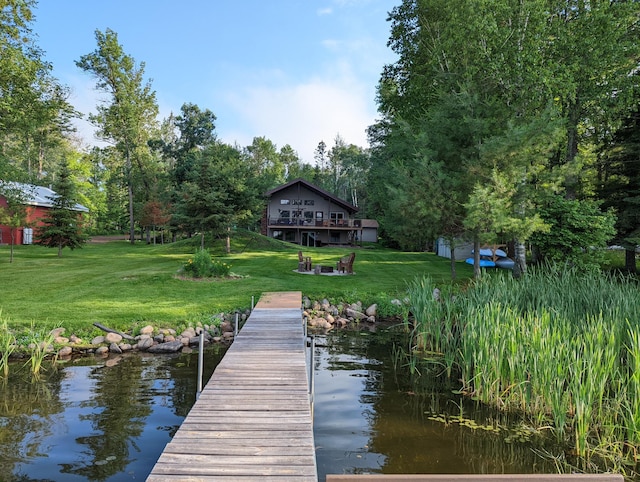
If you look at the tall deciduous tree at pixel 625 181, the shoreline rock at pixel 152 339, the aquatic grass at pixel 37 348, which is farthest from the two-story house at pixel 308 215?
the aquatic grass at pixel 37 348

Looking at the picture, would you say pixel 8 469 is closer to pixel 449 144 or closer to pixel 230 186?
pixel 449 144

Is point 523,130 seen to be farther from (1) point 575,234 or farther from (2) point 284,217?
(2) point 284,217

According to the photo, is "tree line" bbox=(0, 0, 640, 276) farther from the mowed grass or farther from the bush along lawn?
the bush along lawn

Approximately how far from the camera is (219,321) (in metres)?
11.5

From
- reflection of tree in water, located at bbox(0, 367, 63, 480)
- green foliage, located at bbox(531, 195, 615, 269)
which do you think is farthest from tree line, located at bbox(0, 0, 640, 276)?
reflection of tree in water, located at bbox(0, 367, 63, 480)

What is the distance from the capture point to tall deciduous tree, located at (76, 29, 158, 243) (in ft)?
116

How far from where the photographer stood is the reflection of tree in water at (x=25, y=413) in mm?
5332

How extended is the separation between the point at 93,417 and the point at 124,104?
35759 mm

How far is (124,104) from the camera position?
36.0 meters

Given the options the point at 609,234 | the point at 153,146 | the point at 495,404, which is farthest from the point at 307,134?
the point at 495,404

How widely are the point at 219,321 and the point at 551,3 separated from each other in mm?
17356

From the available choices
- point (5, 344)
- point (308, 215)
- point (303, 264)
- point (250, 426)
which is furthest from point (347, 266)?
point (308, 215)

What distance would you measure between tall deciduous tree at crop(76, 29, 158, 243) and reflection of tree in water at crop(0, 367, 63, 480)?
31343 millimetres

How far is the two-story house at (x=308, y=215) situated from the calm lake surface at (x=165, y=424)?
2948 cm
